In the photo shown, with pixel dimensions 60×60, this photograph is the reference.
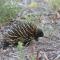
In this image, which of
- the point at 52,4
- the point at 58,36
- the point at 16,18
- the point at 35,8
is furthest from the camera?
the point at 35,8

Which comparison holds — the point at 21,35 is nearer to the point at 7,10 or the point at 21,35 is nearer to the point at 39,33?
the point at 39,33

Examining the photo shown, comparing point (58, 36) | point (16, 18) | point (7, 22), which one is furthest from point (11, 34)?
point (16, 18)

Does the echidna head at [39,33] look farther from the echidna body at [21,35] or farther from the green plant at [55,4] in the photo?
the green plant at [55,4]

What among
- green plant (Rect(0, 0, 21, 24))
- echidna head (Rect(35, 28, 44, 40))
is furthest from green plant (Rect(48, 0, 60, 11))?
echidna head (Rect(35, 28, 44, 40))

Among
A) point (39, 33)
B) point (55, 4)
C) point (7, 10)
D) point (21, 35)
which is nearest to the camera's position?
point (21, 35)

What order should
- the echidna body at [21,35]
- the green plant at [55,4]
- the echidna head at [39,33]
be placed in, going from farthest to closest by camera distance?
the green plant at [55,4]
the echidna head at [39,33]
the echidna body at [21,35]

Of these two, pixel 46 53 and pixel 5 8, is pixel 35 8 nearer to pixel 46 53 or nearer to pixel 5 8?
pixel 5 8

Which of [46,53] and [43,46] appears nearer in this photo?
[46,53]

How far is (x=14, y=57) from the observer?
2664mm

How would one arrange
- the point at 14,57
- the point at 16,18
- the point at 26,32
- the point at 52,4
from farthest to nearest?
the point at 52,4
the point at 16,18
the point at 26,32
the point at 14,57

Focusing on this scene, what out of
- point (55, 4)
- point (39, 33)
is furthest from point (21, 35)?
point (55, 4)

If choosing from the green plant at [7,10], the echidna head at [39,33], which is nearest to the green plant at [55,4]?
the green plant at [7,10]

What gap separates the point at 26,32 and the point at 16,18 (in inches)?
49.9

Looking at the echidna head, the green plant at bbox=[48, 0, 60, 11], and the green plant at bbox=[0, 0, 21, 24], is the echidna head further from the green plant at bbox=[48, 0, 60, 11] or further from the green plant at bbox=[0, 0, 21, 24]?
the green plant at bbox=[48, 0, 60, 11]
